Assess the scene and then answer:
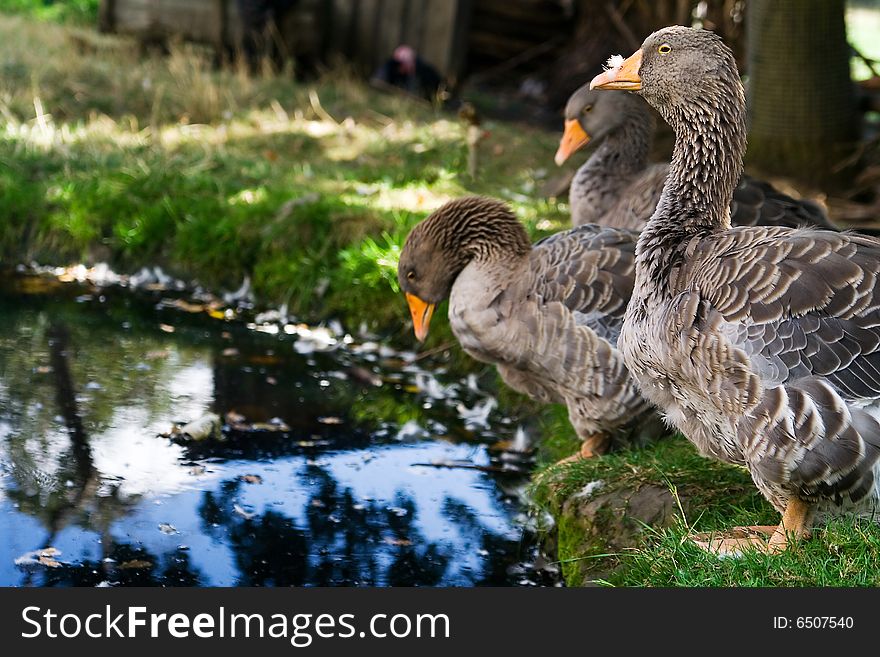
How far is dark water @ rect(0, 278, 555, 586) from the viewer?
508 centimetres

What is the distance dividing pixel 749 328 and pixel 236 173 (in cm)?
631

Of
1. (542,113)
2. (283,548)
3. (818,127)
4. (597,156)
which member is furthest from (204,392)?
(542,113)

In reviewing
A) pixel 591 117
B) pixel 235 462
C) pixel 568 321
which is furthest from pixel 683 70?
pixel 235 462

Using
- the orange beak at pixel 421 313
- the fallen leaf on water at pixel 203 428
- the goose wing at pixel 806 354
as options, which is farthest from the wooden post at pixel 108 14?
the goose wing at pixel 806 354

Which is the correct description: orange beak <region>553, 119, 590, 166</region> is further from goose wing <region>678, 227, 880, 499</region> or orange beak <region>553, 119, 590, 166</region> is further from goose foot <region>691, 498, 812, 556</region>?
goose foot <region>691, 498, 812, 556</region>

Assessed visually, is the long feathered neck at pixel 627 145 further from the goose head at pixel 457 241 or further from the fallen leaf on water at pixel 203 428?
the fallen leaf on water at pixel 203 428

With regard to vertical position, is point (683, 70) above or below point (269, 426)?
above

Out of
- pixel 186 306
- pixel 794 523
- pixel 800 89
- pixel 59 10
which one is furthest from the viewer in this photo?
pixel 59 10

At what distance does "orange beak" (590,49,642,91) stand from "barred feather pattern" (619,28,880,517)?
0.16ft

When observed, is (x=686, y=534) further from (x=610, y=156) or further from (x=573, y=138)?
(x=573, y=138)

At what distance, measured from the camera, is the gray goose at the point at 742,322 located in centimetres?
411

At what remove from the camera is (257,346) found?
7.66 m

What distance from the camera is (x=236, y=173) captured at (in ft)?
31.9

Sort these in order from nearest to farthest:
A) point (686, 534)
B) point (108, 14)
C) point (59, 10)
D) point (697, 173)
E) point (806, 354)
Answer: point (806, 354), point (686, 534), point (697, 173), point (108, 14), point (59, 10)
